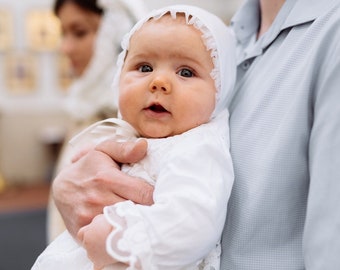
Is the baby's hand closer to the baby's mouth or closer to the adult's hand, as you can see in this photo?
the adult's hand

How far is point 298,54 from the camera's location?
3.18 ft

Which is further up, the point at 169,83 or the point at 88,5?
the point at 169,83

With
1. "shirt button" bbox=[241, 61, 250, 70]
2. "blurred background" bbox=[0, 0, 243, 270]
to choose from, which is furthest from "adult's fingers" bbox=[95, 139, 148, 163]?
"blurred background" bbox=[0, 0, 243, 270]

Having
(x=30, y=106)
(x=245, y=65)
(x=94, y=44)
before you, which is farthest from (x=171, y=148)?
(x=30, y=106)

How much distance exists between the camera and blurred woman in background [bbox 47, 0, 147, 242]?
231 centimetres

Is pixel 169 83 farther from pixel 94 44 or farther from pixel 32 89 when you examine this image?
pixel 32 89

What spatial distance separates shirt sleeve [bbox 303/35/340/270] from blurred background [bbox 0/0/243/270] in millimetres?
5951

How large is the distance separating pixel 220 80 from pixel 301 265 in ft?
1.39

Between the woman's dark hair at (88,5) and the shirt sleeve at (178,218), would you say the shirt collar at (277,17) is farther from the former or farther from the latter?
the woman's dark hair at (88,5)

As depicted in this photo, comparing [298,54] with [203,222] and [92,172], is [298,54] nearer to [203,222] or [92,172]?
[203,222]

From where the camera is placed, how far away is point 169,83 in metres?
1.08

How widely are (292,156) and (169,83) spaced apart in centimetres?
31

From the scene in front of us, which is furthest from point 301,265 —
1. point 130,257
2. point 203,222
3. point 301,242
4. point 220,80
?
point 220,80

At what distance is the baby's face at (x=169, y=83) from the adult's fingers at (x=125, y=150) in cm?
4
